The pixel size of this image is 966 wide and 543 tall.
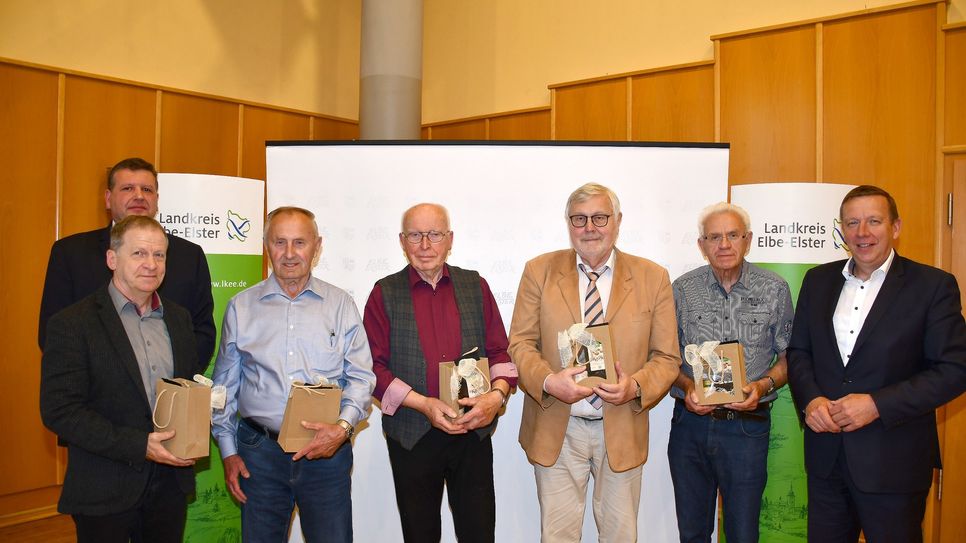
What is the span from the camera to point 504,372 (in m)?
2.70

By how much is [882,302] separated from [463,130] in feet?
17.1

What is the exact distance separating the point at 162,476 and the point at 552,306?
5.13ft

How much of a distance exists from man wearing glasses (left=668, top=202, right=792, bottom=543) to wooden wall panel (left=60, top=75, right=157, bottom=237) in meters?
4.55

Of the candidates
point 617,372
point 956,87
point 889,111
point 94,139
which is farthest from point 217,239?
point 956,87

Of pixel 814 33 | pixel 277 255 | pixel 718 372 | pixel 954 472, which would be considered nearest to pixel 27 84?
pixel 277 255

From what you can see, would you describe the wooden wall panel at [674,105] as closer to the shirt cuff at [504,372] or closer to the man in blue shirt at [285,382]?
the shirt cuff at [504,372]

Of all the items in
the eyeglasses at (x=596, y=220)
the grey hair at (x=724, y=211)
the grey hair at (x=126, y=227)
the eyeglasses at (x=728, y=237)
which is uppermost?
the grey hair at (x=724, y=211)

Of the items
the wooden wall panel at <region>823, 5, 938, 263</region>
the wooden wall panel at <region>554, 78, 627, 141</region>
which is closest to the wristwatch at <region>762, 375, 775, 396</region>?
the wooden wall panel at <region>823, 5, 938, 263</region>

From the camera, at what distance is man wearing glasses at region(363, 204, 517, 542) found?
259cm

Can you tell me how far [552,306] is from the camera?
275cm

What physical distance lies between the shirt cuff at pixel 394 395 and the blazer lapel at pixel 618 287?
0.87 meters

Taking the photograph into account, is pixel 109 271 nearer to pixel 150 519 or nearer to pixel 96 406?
pixel 96 406

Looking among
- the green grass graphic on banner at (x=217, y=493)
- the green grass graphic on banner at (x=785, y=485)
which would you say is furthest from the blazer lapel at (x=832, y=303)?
the green grass graphic on banner at (x=217, y=493)

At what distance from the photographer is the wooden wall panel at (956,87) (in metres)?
4.25
